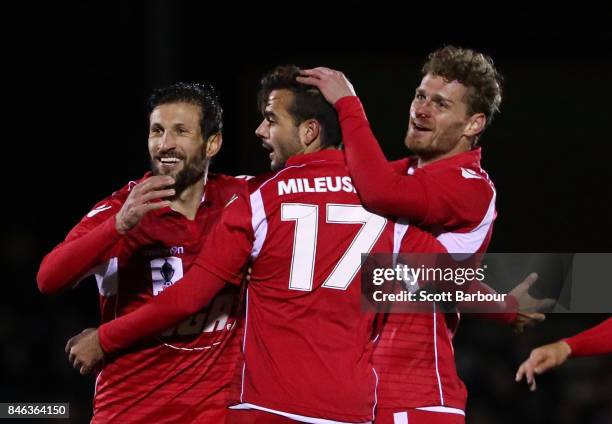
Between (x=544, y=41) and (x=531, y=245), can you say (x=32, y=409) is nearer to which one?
(x=531, y=245)

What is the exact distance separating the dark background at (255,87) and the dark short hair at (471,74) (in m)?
5.20

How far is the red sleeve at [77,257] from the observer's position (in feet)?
12.7

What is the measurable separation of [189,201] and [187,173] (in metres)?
0.13

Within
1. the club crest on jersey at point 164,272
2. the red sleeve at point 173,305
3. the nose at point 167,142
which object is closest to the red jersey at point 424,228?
the red sleeve at point 173,305

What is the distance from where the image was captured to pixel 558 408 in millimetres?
8422

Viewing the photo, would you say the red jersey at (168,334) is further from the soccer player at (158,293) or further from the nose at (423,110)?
the nose at (423,110)

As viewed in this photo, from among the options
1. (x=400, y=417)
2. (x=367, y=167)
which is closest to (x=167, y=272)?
(x=367, y=167)

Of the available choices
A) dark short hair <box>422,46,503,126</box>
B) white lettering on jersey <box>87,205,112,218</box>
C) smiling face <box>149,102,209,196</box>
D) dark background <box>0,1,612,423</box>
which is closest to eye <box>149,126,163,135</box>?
smiling face <box>149,102,209,196</box>

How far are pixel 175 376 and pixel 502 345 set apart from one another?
5.15 metres

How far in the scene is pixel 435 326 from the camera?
13.5ft

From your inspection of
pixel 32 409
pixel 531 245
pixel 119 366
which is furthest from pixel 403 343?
pixel 531 245

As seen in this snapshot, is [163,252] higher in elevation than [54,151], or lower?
lower

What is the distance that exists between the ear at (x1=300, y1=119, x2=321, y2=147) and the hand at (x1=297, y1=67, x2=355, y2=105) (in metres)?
0.12

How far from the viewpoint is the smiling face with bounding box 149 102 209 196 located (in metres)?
4.24
